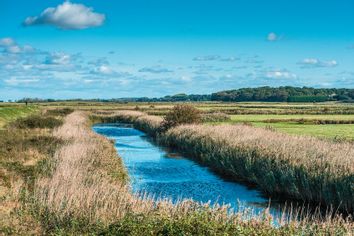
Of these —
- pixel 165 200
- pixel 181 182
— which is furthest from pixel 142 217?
pixel 181 182

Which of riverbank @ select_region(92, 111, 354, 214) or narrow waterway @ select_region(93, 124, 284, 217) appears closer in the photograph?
riverbank @ select_region(92, 111, 354, 214)

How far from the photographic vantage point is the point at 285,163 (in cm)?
2377

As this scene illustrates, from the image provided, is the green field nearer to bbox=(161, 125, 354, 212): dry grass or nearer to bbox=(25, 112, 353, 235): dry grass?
bbox=(161, 125, 354, 212): dry grass

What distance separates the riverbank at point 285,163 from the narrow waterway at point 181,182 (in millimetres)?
1009

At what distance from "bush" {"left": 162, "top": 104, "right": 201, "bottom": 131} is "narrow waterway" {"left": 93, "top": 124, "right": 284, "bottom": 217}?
11.3 m

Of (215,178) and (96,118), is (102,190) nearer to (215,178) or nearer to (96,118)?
(215,178)

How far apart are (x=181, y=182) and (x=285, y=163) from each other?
6180 mm

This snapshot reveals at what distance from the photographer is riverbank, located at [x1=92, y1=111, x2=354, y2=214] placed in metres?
19.5

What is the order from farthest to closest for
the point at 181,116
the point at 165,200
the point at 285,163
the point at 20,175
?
the point at 181,116 < the point at 285,163 < the point at 20,175 < the point at 165,200

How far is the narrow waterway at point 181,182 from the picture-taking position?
22156 mm

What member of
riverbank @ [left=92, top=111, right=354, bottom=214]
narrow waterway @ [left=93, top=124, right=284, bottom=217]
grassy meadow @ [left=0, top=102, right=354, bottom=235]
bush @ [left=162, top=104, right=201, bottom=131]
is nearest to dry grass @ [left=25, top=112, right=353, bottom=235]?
grassy meadow @ [left=0, top=102, right=354, bottom=235]

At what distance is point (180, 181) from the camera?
89.5 ft

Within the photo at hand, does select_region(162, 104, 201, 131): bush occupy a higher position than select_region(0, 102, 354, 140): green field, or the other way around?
select_region(162, 104, 201, 131): bush

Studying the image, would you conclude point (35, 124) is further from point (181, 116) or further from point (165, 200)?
point (165, 200)
